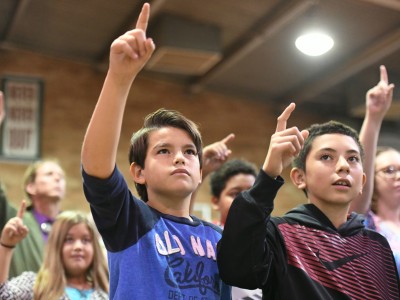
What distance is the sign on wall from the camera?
5906mm

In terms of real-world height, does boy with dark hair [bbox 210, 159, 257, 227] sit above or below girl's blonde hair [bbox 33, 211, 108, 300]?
above

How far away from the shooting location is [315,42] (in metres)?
4.71

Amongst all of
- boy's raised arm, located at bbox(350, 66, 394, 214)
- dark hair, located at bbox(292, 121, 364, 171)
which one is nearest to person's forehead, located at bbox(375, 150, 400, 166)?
boy's raised arm, located at bbox(350, 66, 394, 214)

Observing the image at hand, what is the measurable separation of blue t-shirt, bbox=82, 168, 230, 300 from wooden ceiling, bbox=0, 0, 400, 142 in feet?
11.2

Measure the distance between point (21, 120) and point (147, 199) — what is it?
455 cm

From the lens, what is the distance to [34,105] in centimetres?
610

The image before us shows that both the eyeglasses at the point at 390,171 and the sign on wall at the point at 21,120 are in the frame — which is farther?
the sign on wall at the point at 21,120

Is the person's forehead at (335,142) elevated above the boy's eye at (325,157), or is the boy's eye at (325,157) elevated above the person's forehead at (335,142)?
the person's forehead at (335,142)

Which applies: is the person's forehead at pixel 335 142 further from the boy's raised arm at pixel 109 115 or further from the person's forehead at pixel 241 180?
the person's forehead at pixel 241 180

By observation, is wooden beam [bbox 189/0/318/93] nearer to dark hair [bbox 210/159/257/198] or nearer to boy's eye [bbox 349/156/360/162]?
dark hair [bbox 210/159/257/198]

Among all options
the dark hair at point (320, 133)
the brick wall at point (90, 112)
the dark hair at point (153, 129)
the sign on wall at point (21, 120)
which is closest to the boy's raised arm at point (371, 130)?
the dark hair at point (320, 133)

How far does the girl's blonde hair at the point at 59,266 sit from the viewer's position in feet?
8.23

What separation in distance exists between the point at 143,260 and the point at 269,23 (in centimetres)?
390

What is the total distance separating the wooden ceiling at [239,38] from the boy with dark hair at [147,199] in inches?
128
